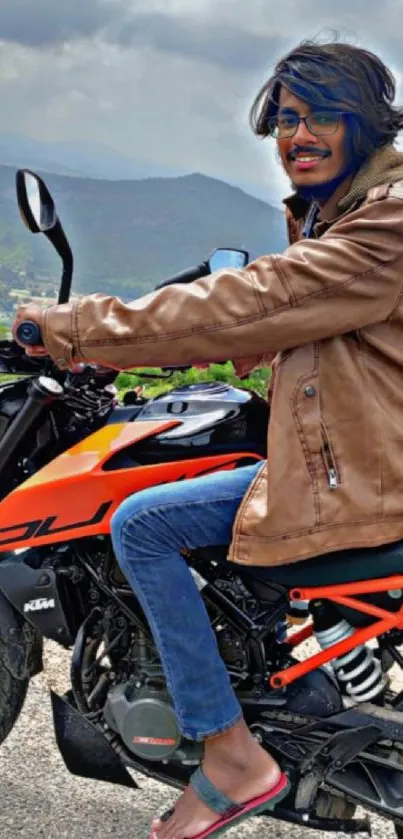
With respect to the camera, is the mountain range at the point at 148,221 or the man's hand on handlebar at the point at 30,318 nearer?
the man's hand on handlebar at the point at 30,318

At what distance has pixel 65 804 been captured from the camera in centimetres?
299

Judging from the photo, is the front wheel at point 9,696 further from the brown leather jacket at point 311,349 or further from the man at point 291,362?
the brown leather jacket at point 311,349

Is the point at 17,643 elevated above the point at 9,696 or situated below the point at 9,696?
above

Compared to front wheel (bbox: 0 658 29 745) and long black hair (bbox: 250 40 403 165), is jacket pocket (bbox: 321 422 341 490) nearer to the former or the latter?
long black hair (bbox: 250 40 403 165)

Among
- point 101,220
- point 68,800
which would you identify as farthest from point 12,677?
point 101,220

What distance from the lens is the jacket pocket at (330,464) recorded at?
2.16 metres

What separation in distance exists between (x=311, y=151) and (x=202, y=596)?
120 centimetres

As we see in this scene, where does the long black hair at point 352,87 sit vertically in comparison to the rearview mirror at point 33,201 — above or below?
above

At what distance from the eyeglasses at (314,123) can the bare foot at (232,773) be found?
1.54m

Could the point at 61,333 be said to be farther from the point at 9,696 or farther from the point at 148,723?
the point at 9,696

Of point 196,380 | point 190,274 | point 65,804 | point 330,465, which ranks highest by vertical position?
point 190,274

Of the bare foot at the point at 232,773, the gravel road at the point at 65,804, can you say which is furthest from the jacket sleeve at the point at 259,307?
the gravel road at the point at 65,804

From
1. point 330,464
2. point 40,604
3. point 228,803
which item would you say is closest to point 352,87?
point 330,464

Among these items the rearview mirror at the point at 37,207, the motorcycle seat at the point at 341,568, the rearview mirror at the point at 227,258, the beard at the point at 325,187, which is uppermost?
the rearview mirror at the point at 37,207
